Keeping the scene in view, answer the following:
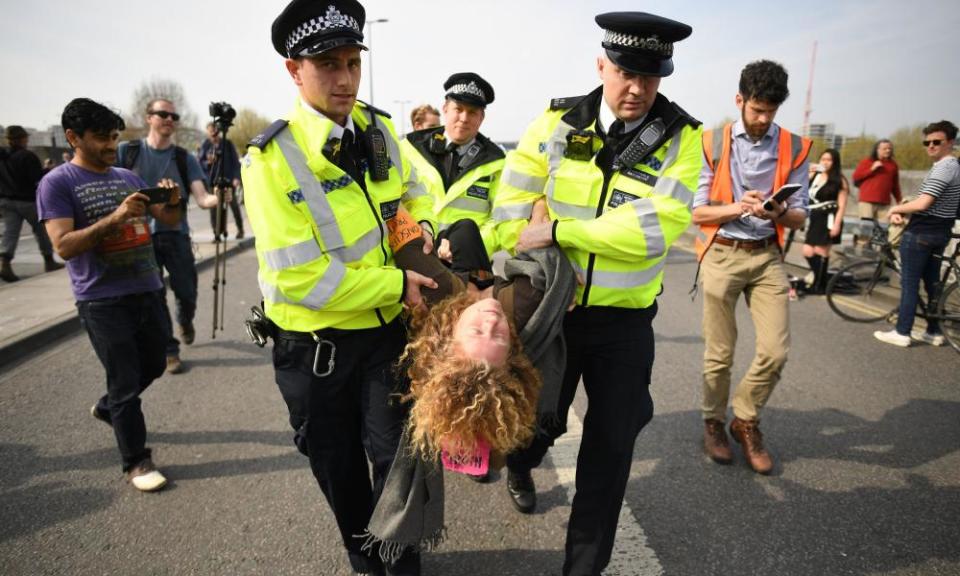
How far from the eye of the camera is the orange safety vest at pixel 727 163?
10.3 ft

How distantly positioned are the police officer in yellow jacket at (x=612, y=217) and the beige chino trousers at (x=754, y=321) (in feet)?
4.15

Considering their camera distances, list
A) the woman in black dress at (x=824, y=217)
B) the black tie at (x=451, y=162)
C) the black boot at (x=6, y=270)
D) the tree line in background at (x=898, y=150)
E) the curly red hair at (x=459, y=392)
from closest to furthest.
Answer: the curly red hair at (x=459, y=392) < the black tie at (x=451, y=162) < the woman in black dress at (x=824, y=217) < the black boot at (x=6, y=270) < the tree line in background at (x=898, y=150)

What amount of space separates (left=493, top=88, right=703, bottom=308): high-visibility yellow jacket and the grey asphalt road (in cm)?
130

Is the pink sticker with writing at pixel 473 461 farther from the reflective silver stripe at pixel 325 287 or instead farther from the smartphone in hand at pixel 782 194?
the smartphone in hand at pixel 782 194

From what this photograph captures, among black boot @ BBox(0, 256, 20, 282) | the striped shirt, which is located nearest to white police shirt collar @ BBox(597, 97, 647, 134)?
the striped shirt

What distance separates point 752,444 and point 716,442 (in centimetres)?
20

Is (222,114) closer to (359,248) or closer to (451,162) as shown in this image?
(451,162)

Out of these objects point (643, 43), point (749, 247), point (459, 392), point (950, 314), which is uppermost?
point (643, 43)

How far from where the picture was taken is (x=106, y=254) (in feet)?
9.73

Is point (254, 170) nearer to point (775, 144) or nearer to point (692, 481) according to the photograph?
point (692, 481)

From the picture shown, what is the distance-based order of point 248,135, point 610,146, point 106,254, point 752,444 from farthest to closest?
point 248,135 → point 752,444 → point 106,254 → point 610,146

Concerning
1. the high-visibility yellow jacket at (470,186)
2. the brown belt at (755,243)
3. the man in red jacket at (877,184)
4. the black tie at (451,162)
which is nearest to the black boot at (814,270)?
the man in red jacket at (877,184)

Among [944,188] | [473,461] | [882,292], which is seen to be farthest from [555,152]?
[882,292]

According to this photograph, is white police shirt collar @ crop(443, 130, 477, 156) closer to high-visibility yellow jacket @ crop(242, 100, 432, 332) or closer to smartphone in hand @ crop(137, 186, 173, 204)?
smartphone in hand @ crop(137, 186, 173, 204)
